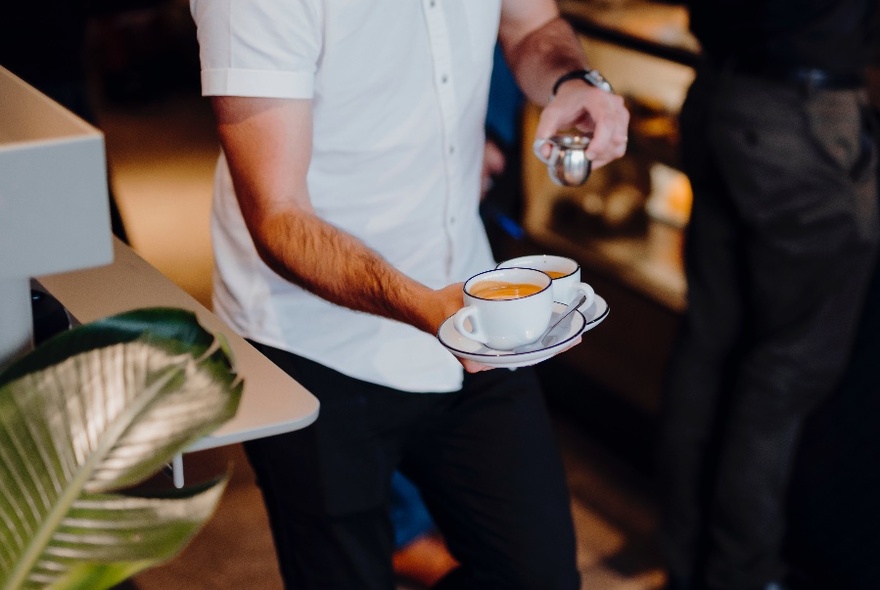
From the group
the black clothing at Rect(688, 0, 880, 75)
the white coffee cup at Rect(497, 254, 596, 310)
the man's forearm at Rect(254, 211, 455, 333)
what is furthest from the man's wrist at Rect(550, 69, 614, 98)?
the black clothing at Rect(688, 0, 880, 75)

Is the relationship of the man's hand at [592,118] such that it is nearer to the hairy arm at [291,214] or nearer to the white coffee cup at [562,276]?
the white coffee cup at [562,276]

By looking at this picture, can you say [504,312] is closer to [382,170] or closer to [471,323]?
[471,323]

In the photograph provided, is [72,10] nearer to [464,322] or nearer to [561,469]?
[561,469]

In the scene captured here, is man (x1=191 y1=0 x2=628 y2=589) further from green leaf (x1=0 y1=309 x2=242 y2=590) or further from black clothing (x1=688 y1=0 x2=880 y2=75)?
black clothing (x1=688 y1=0 x2=880 y2=75)

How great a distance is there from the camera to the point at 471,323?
1256 mm

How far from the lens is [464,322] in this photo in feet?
4.09

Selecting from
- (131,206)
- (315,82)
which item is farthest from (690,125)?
(131,206)

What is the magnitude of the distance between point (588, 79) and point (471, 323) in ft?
2.03

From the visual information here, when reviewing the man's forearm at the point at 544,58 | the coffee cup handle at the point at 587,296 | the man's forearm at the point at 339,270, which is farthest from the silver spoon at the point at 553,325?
the man's forearm at the point at 544,58

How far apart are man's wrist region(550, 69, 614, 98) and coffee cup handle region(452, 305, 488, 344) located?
60 centimetres

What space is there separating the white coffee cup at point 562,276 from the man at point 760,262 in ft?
3.22

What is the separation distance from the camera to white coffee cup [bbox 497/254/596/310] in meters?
1.36

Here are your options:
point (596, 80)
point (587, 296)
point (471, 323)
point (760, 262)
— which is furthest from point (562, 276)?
point (760, 262)

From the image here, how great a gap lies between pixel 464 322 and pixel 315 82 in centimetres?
48
